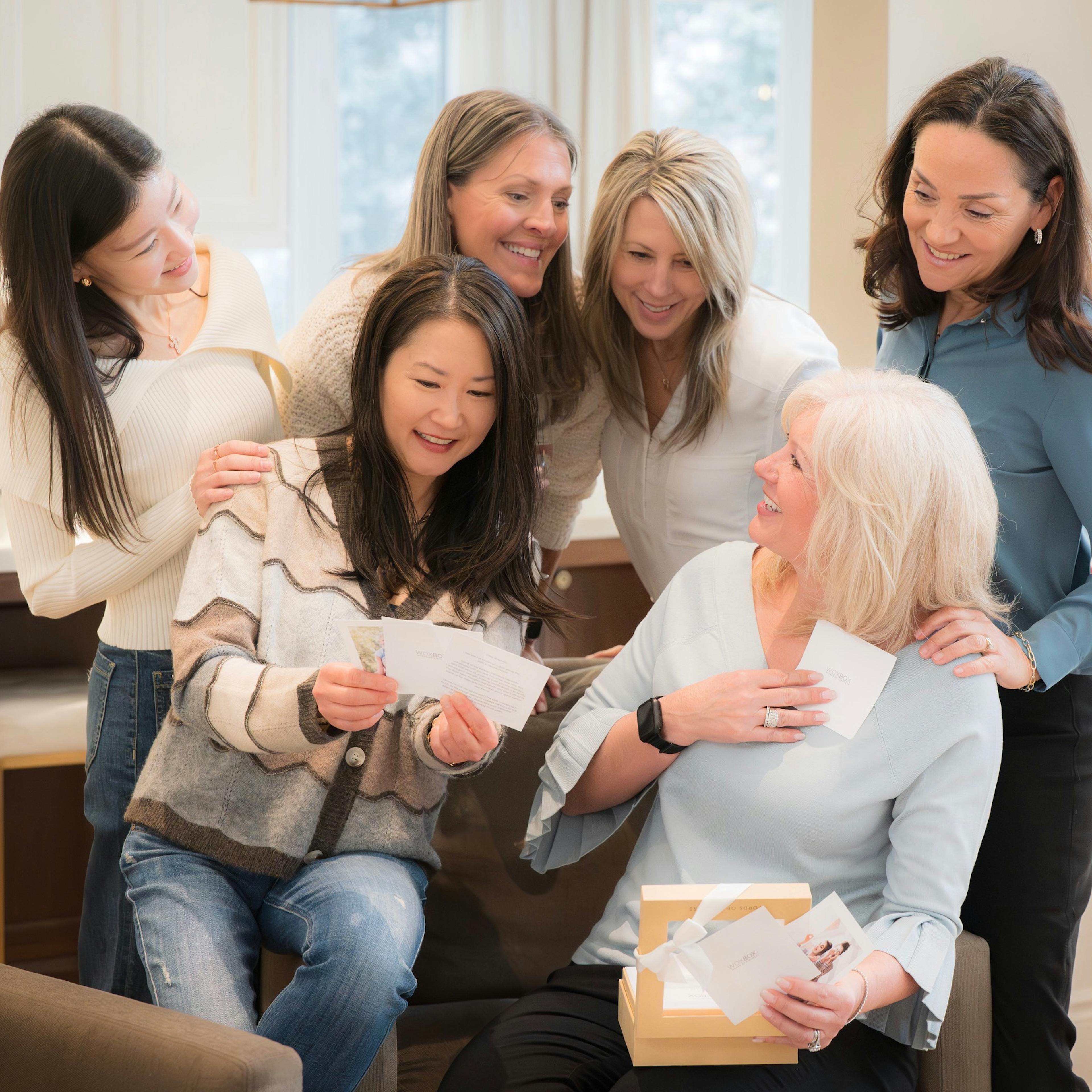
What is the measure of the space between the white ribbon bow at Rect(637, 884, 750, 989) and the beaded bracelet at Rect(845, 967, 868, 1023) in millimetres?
175

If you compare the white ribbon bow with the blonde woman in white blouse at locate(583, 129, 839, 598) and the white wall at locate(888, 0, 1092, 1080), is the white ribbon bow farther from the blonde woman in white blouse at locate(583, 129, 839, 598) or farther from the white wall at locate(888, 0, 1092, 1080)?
the white wall at locate(888, 0, 1092, 1080)

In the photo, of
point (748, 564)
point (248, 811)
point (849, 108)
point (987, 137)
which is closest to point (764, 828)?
point (748, 564)

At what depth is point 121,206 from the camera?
5.74 ft

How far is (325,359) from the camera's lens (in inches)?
78.9

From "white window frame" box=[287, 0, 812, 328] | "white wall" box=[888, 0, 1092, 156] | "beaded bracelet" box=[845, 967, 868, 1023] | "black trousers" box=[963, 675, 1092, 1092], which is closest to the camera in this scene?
"beaded bracelet" box=[845, 967, 868, 1023]

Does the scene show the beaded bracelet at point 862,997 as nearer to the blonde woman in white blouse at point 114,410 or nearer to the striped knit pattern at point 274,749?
the striped knit pattern at point 274,749

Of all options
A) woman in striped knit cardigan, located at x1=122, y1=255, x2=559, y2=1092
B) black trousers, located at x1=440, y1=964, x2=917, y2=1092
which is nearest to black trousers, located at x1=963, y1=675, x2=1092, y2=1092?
black trousers, located at x1=440, y1=964, x2=917, y2=1092

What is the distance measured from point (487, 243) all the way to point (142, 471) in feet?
2.18

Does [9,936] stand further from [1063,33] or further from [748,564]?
[1063,33]

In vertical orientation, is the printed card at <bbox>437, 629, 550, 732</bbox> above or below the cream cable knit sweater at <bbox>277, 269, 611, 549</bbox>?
below

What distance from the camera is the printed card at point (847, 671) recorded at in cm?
151

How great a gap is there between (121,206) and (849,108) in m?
1.75

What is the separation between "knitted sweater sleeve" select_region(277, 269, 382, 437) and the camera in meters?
1.99

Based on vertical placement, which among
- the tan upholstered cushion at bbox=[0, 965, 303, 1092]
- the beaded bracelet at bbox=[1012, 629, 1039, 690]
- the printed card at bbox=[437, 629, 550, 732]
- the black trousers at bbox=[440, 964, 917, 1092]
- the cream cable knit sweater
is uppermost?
the cream cable knit sweater
